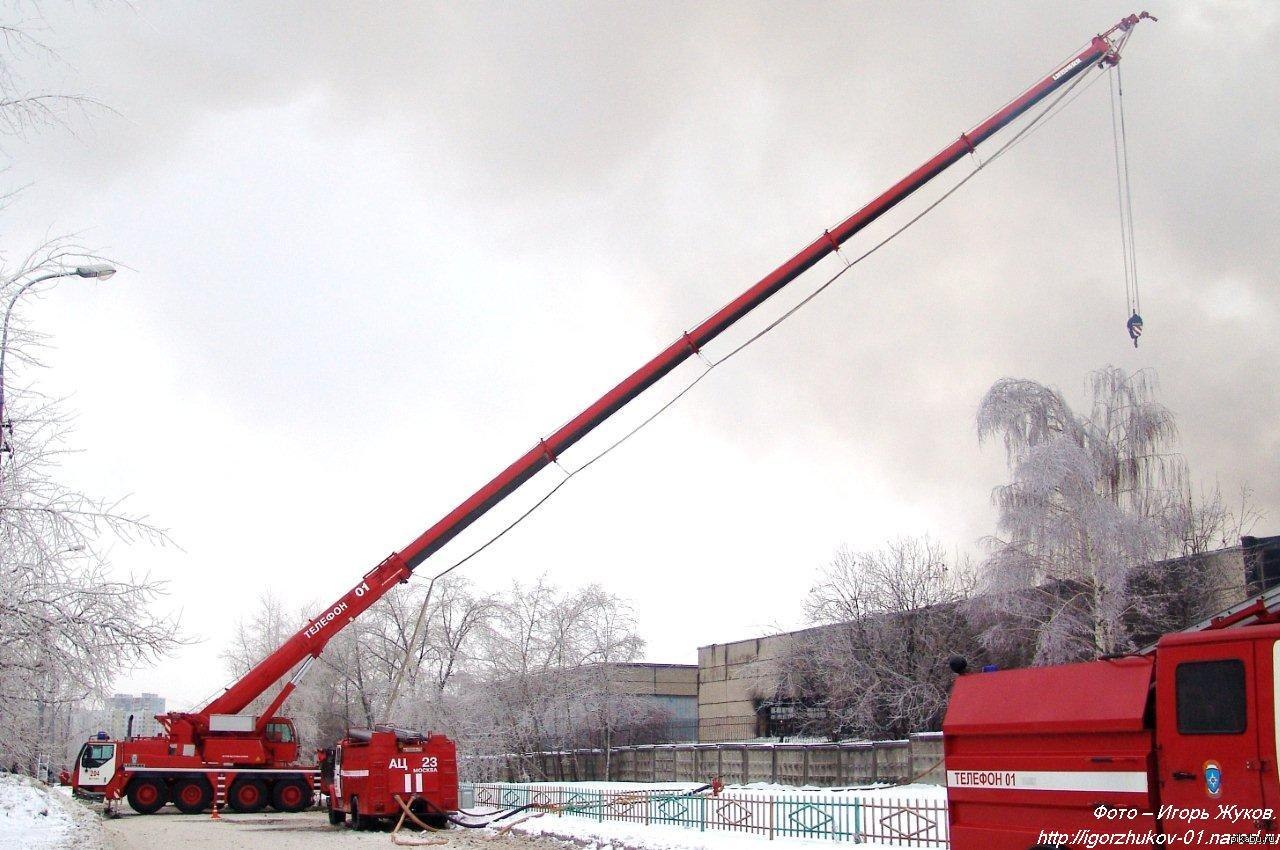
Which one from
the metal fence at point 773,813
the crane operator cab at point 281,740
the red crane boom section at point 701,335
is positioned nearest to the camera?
the metal fence at point 773,813

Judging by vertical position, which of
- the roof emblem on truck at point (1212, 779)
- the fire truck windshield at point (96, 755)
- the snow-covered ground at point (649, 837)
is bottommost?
the fire truck windshield at point (96, 755)

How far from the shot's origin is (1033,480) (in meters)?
33.4

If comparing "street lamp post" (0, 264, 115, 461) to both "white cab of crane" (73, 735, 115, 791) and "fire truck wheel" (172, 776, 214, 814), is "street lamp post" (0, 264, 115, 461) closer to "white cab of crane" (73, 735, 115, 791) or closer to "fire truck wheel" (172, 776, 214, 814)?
"fire truck wheel" (172, 776, 214, 814)

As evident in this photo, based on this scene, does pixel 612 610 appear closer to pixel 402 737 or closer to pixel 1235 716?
pixel 402 737

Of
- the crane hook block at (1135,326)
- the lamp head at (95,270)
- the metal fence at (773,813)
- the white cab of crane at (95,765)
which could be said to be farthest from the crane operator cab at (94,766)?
the crane hook block at (1135,326)

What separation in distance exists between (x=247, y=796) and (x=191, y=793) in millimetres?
1687

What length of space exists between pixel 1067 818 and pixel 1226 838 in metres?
1.59

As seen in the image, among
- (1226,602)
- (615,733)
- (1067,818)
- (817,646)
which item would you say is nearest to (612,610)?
(615,733)

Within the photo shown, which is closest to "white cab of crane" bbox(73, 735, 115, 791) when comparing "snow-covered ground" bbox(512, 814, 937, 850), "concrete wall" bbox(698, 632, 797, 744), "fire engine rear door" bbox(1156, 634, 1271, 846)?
"snow-covered ground" bbox(512, 814, 937, 850)

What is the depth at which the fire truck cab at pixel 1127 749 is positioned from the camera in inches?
347

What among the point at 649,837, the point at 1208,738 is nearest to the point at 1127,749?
the point at 1208,738

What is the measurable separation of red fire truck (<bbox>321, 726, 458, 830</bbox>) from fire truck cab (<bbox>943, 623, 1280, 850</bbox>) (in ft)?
61.3

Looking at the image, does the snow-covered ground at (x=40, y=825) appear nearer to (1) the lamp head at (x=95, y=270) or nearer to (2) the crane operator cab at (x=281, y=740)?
(2) the crane operator cab at (x=281, y=740)

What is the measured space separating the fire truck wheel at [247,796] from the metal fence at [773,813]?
6630 mm
